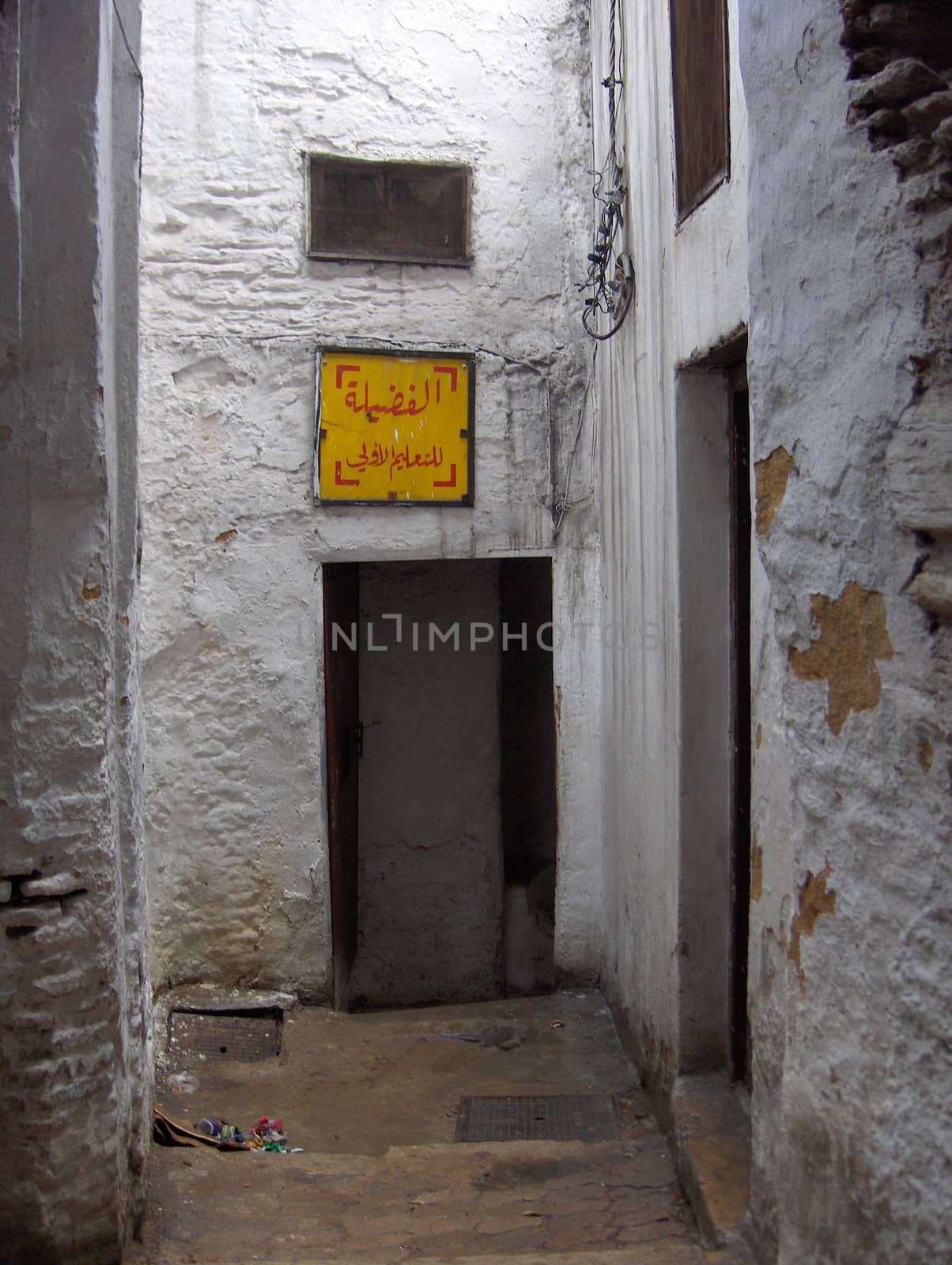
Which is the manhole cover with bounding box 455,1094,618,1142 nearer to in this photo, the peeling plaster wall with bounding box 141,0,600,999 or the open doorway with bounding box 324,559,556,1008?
the peeling plaster wall with bounding box 141,0,600,999

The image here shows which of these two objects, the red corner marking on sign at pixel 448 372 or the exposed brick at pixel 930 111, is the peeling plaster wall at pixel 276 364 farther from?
the exposed brick at pixel 930 111

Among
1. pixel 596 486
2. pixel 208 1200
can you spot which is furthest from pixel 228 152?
pixel 208 1200

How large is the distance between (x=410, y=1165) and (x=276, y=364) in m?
3.36

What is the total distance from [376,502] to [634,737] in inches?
63.9

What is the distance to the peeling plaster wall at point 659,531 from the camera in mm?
3588

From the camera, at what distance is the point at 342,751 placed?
5.75 meters

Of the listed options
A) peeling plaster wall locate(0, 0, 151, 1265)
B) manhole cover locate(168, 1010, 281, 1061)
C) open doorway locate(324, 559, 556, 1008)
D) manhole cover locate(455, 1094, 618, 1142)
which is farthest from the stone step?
open doorway locate(324, 559, 556, 1008)

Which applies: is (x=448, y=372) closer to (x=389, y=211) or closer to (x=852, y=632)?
(x=389, y=211)

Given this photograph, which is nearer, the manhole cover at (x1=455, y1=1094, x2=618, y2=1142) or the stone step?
the stone step

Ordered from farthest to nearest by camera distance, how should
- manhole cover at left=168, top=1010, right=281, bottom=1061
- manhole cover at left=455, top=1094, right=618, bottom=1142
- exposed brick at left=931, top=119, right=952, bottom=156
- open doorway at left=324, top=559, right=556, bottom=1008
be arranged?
open doorway at left=324, top=559, right=556, bottom=1008
manhole cover at left=168, top=1010, right=281, bottom=1061
manhole cover at left=455, top=1094, right=618, bottom=1142
exposed brick at left=931, top=119, right=952, bottom=156

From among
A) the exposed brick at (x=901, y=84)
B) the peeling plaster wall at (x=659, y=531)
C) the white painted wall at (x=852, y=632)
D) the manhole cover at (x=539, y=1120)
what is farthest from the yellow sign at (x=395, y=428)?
the exposed brick at (x=901, y=84)

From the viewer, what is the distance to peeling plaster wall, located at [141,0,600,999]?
4.99 metres

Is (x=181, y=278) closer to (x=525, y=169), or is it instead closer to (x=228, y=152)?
(x=228, y=152)

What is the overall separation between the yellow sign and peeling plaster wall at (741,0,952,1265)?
333 centimetres
